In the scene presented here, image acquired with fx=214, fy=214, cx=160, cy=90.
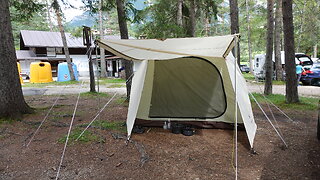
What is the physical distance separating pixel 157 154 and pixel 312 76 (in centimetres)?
1095

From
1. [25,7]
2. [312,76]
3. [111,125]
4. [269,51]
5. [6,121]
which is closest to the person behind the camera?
[6,121]

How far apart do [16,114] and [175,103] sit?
338 cm

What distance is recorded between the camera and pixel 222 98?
4273mm

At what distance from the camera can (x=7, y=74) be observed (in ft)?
14.5

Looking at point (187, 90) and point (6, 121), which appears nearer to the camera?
Answer: point (6, 121)

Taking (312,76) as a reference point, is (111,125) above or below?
below

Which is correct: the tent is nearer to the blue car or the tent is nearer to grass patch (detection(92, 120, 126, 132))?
grass patch (detection(92, 120, 126, 132))

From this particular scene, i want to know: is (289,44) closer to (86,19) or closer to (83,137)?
(83,137)

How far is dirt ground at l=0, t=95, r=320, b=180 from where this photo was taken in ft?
8.59

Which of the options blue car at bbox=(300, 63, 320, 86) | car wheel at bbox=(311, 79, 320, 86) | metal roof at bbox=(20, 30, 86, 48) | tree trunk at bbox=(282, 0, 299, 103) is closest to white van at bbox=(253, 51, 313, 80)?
blue car at bbox=(300, 63, 320, 86)

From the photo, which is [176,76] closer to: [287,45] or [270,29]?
[287,45]

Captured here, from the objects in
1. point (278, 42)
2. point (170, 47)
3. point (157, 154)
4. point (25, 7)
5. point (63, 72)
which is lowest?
point (157, 154)

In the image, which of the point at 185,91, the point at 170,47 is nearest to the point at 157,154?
the point at 170,47

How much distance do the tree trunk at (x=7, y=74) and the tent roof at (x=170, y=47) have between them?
2430mm
